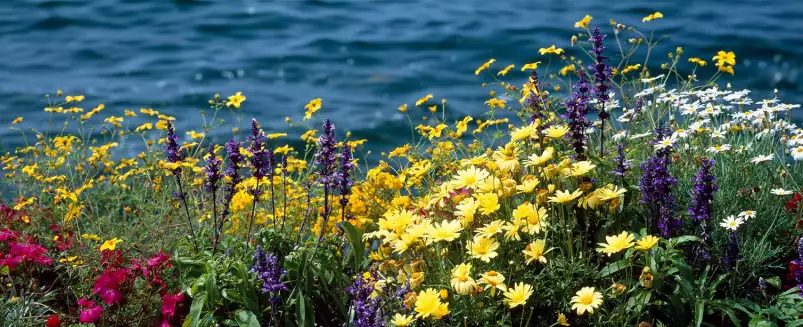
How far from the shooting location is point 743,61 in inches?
410

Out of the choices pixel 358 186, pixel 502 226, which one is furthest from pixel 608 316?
pixel 358 186

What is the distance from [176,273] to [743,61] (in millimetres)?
8351

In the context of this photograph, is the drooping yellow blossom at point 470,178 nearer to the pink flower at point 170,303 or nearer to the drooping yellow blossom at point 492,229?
the drooping yellow blossom at point 492,229

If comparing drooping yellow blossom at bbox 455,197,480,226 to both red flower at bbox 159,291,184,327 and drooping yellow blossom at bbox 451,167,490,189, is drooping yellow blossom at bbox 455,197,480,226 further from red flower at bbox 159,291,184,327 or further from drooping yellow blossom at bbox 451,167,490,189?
red flower at bbox 159,291,184,327

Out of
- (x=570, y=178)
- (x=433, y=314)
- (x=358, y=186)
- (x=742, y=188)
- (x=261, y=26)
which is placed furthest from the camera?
(x=261, y=26)

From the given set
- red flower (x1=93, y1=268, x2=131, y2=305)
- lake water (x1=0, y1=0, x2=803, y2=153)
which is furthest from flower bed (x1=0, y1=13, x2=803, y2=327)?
lake water (x1=0, y1=0, x2=803, y2=153)

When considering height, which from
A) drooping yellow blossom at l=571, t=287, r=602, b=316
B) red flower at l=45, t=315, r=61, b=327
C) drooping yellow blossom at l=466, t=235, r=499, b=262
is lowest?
red flower at l=45, t=315, r=61, b=327

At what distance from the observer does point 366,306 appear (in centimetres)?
279

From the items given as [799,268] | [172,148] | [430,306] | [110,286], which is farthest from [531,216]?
[110,286]

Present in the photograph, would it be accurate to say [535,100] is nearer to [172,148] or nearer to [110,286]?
[172,148]

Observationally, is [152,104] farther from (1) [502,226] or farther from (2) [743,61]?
(1) [502,226]

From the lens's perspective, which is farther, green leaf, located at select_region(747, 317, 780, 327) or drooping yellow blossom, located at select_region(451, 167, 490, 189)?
drooping yellow blossom, located at select_region(451, 167, 490, 189)

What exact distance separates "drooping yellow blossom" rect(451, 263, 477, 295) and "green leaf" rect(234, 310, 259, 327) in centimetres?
61

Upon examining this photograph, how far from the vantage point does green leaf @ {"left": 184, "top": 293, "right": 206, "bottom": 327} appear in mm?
2963
